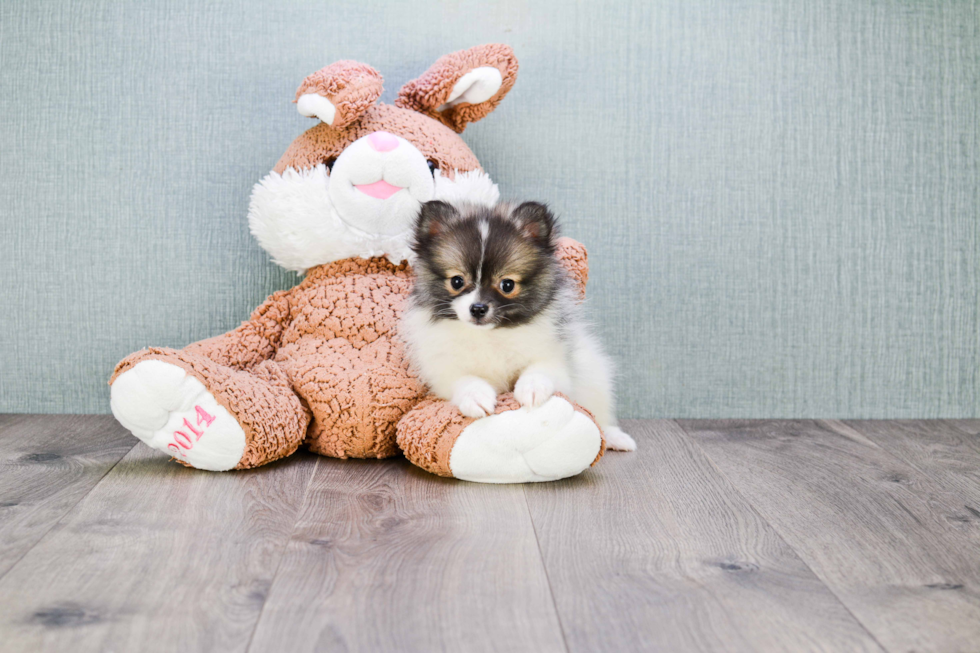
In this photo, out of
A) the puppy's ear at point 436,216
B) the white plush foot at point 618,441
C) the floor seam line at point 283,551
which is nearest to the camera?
the floor seam line at point 283,551

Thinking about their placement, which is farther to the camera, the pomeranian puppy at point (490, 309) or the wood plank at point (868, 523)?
the pomeranian puppy at point (490, 309)

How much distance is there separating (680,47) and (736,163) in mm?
341

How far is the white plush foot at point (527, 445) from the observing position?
4.82 feet

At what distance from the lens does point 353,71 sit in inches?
67.3

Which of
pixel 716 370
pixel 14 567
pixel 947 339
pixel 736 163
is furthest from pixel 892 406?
pixel 14 567

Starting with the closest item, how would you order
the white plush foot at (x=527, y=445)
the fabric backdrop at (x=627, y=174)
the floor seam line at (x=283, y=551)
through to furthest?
the floor seam line at (x=283, y=551) < the white plush foot at (x=527, y=445) < the fabric backdrop at (x=627, y=174)

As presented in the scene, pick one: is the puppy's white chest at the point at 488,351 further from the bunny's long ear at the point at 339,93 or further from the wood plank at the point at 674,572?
the bunny's long ear at the point at 339,93

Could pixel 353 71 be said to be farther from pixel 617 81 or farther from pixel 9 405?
pixel 9 405

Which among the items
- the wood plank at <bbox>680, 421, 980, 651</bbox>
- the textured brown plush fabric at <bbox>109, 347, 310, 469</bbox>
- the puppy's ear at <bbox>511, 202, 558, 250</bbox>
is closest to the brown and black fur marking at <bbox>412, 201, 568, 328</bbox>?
the puppy's ear at <bbox>511, 202, 558, 250</bbox>

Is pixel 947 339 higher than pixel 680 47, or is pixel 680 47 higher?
pixel 680 47

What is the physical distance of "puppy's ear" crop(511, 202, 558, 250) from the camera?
5.13 ft

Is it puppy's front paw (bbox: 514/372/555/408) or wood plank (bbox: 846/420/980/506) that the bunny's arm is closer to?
puppy's front paw (bbox: 514/372/555/408)

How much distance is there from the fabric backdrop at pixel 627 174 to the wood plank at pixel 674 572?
2.31 feet

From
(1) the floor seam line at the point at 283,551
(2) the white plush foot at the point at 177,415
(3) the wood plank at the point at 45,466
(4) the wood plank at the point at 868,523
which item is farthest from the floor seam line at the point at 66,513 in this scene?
(4) the wood plank at the point at 868,523
